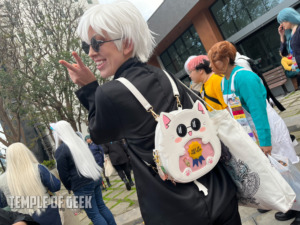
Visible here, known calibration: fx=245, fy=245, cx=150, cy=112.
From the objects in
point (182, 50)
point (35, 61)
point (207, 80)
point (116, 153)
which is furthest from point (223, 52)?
point (182, 50)

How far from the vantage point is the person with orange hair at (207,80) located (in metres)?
3.04

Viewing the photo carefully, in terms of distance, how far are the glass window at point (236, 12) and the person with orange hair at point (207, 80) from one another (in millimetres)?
9039

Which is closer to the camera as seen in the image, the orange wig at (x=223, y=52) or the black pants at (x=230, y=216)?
the black pants at (x=230, y=216)

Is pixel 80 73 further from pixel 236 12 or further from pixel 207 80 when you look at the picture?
pixel 236 12

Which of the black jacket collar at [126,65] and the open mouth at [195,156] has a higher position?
the black jacket collar at [126,65]

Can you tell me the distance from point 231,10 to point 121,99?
41.0ft

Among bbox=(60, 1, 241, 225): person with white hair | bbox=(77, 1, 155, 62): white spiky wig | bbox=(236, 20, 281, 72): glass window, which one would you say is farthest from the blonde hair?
bbox=(236, 20, 281, 72): glass window

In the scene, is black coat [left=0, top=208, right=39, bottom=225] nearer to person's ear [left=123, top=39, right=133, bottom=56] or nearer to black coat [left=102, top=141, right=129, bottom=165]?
person's ear [left=123, top=39, right=133, bottom=56]

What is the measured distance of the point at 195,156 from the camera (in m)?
1.21

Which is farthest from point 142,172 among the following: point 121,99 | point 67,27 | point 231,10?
point 67,27

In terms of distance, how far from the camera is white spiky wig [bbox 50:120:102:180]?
3553 mm

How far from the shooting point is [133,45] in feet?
4.72

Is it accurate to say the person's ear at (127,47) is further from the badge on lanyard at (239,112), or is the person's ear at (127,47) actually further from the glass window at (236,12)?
the glass window at (236,12)

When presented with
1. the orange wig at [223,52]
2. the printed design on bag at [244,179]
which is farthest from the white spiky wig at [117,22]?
the orange wig at [223,52]
